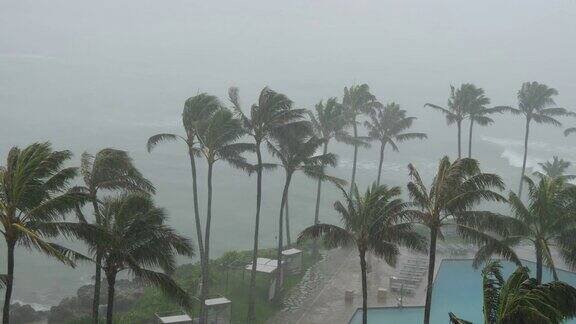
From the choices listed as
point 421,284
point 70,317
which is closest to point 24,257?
point 70,317

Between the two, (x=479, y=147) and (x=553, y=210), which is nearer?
(x=553, y=210)

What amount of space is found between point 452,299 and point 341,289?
5794mm

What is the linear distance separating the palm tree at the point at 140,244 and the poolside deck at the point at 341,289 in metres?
11.6

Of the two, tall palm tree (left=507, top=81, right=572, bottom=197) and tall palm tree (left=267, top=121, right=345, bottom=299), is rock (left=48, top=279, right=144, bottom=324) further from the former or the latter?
tall palm tree (left=507, top=81, right=572, bottom=197)

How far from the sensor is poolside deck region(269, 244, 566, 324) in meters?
27.3

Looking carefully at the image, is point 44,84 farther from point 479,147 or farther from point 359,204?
point 359,204

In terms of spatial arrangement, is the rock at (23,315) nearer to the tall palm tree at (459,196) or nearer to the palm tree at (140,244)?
the palm tree at (140,244)

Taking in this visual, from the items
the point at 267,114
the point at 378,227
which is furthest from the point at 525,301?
the point at 267,114

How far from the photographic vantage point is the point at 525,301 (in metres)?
11.7

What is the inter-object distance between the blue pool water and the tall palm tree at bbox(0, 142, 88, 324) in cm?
1592

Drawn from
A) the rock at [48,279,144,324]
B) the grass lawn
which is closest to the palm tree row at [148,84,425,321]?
the grass lawn

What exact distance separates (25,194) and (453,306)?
72.7 feet

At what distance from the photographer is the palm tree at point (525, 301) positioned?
1133cm

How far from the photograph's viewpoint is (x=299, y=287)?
30859mm
